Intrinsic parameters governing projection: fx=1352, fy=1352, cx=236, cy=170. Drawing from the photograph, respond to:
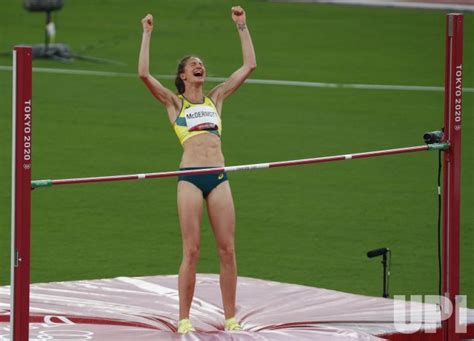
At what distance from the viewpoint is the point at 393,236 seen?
12.7 metres

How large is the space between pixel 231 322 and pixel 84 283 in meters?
1.57

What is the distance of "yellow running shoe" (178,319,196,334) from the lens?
8.38 metres

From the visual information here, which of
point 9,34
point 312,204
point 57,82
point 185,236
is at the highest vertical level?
point 9,34

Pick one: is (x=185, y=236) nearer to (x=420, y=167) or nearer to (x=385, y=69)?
(x=420, y=167)

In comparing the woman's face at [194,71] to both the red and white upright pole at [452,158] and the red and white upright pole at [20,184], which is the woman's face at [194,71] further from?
the red and white upright pole at [20,184]

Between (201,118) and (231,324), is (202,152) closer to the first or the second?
(201,118)

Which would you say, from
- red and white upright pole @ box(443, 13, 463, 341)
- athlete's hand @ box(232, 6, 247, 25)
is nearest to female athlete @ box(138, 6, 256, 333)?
athlete's hand @ box(232, 6, 247, 25)

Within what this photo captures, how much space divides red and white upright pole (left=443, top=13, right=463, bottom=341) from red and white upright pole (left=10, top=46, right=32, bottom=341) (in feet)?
9.28

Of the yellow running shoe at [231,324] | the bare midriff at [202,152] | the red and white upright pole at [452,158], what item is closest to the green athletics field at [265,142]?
the red and white upright pole at [452,158]

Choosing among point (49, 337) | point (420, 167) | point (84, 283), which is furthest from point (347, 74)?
point (49, 337)

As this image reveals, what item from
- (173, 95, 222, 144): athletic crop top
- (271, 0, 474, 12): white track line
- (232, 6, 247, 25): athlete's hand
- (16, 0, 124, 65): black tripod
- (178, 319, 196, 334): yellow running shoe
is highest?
(271, 0, 474, 12): white track line

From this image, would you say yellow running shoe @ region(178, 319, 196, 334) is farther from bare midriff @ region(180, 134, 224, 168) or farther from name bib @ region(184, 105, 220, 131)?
name bib @ region(184, 105, 220, 131)

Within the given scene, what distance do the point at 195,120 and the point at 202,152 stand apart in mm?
218

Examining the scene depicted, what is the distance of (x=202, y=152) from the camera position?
841 centimetres
